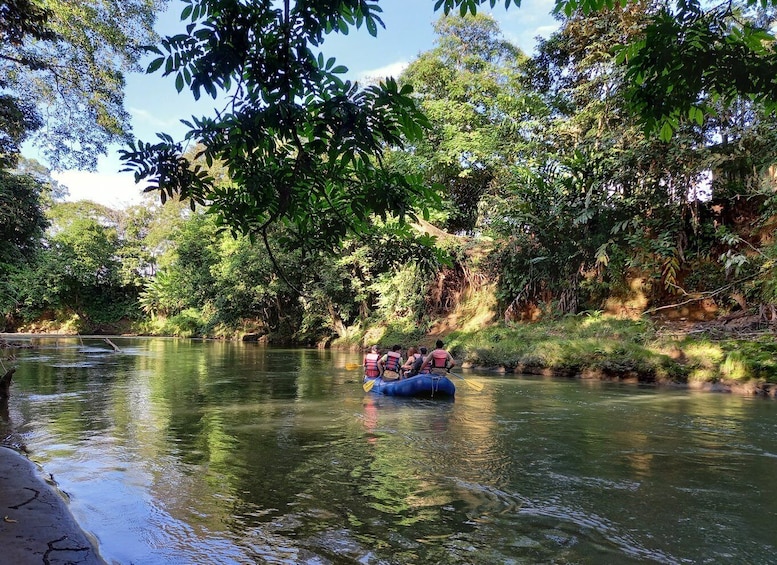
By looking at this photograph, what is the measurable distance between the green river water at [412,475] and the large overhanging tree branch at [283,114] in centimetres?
295

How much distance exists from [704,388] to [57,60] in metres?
18.2

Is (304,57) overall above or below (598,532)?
above

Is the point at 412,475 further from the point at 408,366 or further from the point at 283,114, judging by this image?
the point at 408,366

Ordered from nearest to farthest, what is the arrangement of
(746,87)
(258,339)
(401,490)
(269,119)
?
(269,119)
(746,87)
(401,490)
(258,339)

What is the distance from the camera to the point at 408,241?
3.54 meters

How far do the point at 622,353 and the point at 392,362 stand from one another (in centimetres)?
635

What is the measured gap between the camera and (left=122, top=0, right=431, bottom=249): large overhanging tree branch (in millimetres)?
2373

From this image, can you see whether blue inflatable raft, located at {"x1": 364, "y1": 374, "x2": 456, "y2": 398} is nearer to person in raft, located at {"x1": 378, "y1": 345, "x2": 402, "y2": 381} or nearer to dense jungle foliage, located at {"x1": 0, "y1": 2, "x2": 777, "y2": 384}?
person in raft, located at {"x1": 378, "y1": 345, "x2": 402, "y2": 381}

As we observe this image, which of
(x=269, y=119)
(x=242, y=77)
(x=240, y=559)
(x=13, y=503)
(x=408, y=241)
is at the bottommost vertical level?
(x=240, y=559)

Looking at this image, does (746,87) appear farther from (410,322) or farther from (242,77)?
(410,322)

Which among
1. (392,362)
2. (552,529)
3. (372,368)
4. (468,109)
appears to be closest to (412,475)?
(552,529)

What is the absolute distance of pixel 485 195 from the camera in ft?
77.2

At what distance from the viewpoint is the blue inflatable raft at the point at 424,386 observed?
11.6 meters

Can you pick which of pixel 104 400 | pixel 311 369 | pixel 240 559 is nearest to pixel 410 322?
pixel 311 369
